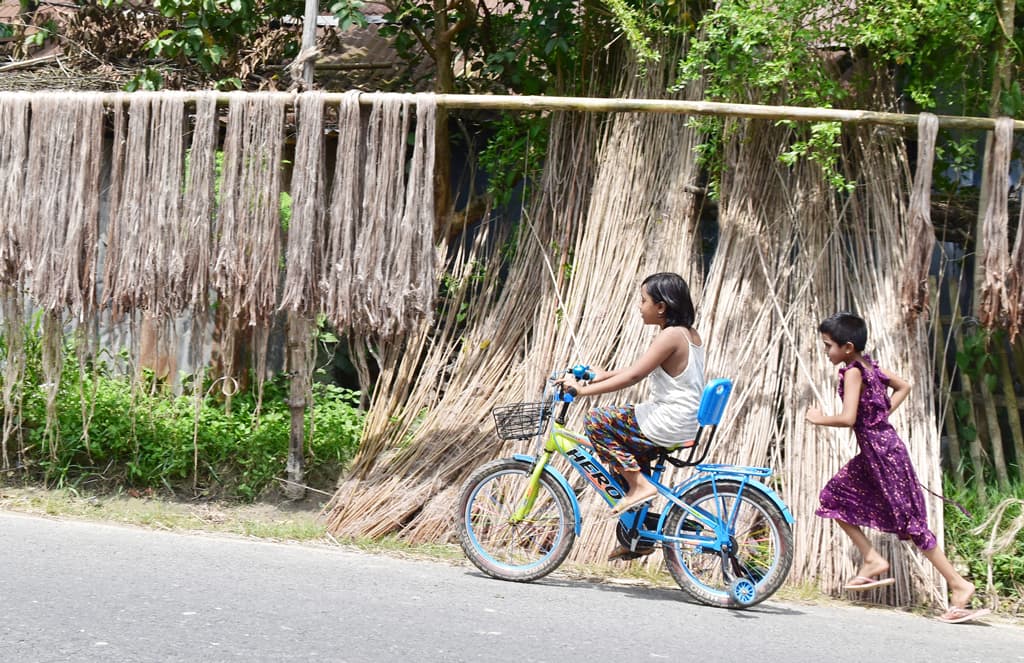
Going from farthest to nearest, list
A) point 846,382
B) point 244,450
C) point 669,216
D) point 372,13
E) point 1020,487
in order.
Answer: point 372,13
point 244,450
point 669,216
point 1020,487
point 846,382

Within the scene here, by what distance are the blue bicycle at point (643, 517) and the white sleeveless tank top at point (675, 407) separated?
58 millimetres

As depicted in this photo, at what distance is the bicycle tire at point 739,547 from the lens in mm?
5121

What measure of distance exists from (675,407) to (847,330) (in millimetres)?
947

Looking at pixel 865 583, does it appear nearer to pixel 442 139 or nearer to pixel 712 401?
pixel 712 401

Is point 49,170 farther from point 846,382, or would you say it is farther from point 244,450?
point 846,382

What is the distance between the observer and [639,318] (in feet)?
20.9

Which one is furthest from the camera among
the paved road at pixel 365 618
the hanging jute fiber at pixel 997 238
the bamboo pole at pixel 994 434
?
the bamboo pole at pixel 994 434

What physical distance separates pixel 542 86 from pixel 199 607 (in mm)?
4493

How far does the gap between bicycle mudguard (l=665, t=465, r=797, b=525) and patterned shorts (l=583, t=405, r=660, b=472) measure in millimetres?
221

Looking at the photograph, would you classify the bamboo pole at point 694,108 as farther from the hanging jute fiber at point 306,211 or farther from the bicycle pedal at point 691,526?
the bicycle pedal at point 691,526

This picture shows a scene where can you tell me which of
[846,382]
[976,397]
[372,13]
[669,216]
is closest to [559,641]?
[846,382]

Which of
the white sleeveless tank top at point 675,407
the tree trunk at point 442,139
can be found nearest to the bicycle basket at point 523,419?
the white sleeveless tank top at point 675,407

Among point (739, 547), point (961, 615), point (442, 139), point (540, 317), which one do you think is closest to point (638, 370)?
point (739, 547)

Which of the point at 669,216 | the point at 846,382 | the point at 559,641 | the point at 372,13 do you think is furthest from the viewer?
the point at 372,13
